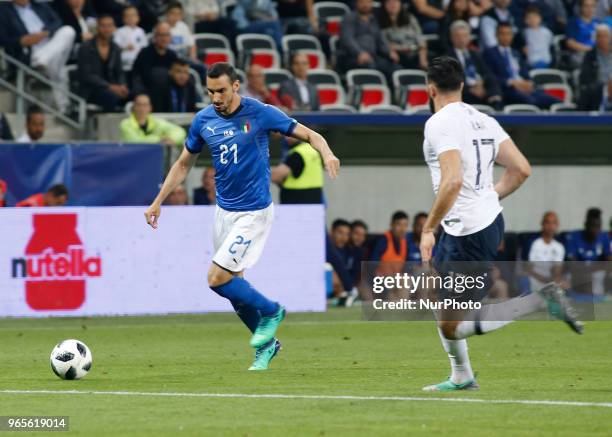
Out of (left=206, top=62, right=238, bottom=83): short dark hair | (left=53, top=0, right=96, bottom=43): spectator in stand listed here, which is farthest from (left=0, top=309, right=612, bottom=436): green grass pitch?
(left=53, top=0, right=96, bottom=43): spectator in stand

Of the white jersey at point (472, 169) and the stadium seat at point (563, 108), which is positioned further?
the stadium seat at point (563, 108)

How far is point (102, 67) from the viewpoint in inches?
757

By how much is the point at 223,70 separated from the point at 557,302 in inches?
116

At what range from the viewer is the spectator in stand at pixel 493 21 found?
22812 mm

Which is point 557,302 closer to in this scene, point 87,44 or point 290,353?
point 290,353

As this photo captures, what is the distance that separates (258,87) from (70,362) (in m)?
9.75

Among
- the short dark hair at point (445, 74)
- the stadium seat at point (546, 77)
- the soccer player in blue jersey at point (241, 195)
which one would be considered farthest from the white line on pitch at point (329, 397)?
the stadium seat at point (546, 77)

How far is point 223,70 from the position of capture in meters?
10.2

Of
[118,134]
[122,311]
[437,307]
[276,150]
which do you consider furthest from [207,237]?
[437,307]

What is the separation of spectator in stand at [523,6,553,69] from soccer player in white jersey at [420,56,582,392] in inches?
575

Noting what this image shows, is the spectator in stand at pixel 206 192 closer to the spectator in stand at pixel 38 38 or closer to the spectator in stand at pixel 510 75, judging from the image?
the spectator in stand at pixel 38 38

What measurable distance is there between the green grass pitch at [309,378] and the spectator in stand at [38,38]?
442 centimetres

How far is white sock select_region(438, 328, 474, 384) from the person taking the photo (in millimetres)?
8836

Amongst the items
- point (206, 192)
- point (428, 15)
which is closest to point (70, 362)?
point (206, 192)
